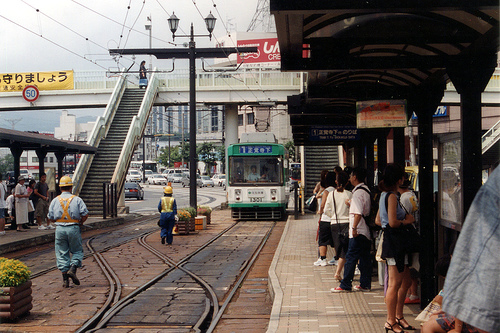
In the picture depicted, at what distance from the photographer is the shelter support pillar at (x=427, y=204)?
7023 mm

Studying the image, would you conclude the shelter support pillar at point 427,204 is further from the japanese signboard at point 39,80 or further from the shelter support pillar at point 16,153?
the japanese signboard at point 39,80

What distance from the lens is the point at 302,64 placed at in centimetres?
748

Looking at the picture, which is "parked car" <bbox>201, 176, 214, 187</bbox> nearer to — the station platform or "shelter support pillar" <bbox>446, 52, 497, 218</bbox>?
the station platform

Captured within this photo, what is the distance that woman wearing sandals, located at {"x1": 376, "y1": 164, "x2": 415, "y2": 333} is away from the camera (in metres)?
6.25

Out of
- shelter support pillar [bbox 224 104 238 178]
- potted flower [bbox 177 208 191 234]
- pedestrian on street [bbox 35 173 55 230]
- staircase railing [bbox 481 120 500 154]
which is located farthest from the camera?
shelter support pillar [bbox 224 104 238 178]

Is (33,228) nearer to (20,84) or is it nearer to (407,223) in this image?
(407,223)

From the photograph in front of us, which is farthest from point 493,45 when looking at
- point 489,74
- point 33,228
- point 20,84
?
point 20,84

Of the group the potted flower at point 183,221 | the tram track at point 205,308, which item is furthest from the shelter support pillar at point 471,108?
the potted flower at point 183,221

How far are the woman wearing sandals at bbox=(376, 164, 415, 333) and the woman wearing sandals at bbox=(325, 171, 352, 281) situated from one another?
2941 mm

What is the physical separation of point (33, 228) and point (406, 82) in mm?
15331

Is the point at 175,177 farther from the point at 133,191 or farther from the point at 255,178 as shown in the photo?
the point at 255,178

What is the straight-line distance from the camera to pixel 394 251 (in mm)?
6367

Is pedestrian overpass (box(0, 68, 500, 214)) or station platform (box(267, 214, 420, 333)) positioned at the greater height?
pedestrian overpass (box(0, 68, 500, 214))

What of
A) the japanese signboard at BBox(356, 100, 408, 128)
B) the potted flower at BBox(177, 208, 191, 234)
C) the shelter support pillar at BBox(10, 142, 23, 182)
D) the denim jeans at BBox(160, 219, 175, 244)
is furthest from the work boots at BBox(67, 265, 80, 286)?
the shelter support pillar at BBox(10, 142, 23, 182)
